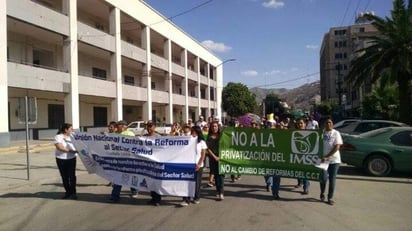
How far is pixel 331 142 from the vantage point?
9156 millimetres

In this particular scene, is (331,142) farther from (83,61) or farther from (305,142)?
(83,61)

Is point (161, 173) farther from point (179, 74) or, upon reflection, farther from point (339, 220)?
point (179, 74)

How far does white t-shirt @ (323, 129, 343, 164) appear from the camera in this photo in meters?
9.08

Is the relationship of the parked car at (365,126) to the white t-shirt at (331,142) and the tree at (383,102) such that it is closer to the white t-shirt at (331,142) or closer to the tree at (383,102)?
the white t-shirt at (331,142)

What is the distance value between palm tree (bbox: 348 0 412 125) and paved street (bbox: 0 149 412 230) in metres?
14.9

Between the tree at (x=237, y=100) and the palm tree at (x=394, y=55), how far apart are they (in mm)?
53380

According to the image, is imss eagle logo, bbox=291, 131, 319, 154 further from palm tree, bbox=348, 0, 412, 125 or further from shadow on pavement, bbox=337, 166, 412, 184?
palm tree, bbox=348, 0, 412, 125

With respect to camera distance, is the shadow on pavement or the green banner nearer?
the green banner

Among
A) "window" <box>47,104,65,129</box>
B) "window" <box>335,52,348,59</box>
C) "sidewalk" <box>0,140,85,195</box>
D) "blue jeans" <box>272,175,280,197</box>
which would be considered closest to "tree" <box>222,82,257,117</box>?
"window" <box>47,104,65,129</box>

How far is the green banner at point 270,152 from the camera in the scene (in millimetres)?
9451

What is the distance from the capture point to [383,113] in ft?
109

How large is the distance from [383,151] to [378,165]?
1.40 ft

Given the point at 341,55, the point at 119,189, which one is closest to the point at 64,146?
the point at 119,189

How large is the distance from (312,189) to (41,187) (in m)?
6.95
